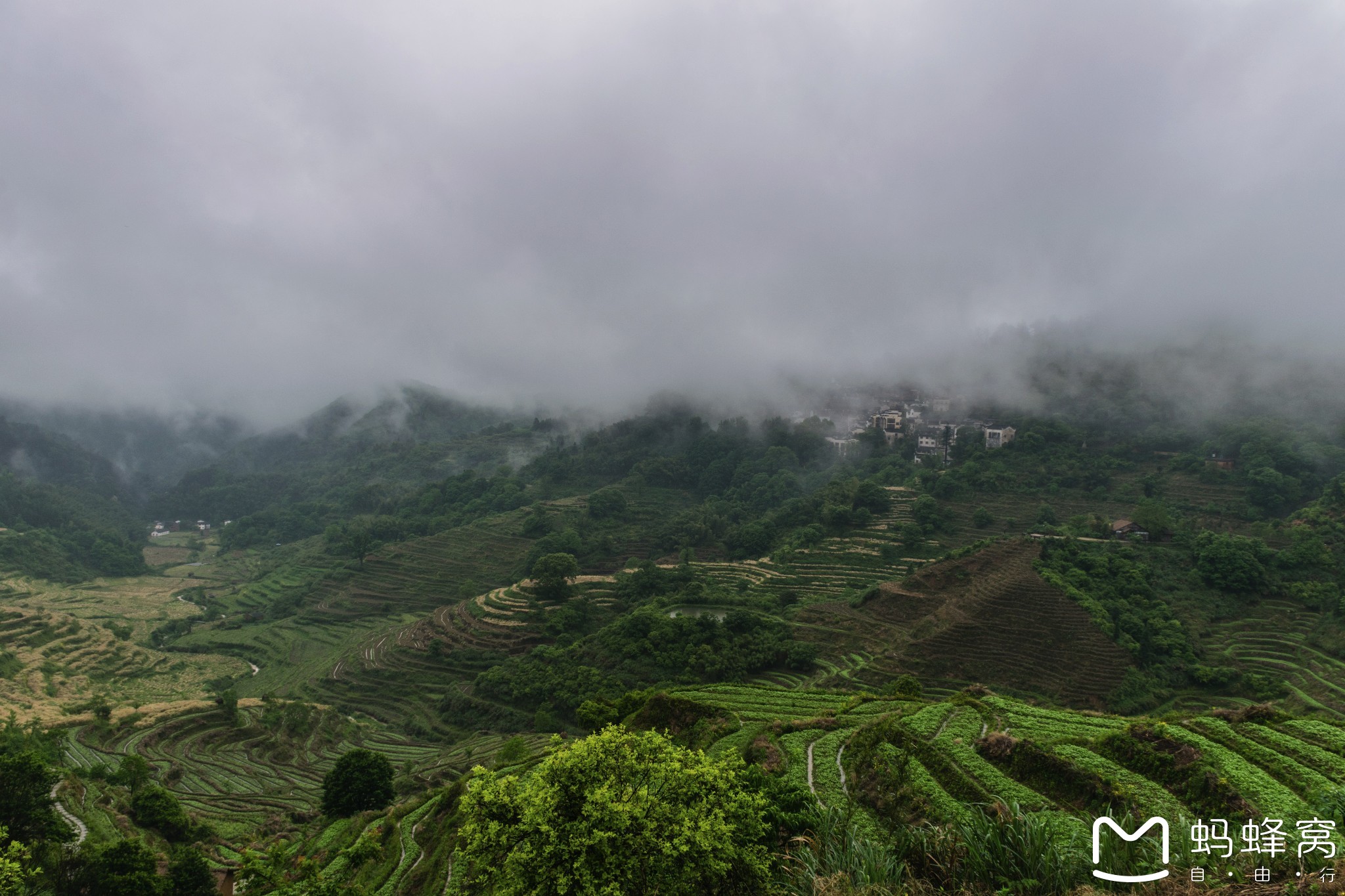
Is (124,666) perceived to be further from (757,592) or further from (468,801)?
(468,801)

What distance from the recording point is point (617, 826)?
10047 millimetres

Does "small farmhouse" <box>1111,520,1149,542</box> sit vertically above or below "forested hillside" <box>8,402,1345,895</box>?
above

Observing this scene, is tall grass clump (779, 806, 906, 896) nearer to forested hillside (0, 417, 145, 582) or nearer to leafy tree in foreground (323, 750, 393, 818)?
leafy tree in foreground (323, 750, 393, 818)

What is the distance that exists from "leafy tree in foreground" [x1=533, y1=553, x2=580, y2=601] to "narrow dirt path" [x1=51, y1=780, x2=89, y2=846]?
31.3m

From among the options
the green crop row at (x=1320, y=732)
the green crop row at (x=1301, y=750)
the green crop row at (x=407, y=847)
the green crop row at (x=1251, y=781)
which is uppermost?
the green crop row at (x=1320, y=732)

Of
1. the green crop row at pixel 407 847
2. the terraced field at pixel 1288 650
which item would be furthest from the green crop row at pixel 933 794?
the terraced field at pixel 1288 650

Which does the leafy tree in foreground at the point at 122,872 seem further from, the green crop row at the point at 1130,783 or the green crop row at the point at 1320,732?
the green crop row at the point at 1320,732

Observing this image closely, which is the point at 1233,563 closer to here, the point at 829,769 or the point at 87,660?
the point at 829,769

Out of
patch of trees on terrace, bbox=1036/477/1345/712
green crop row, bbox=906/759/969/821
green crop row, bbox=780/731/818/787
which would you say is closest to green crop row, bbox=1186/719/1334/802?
→ green crop row, bbox=906/759/969/821

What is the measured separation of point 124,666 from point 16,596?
90.4 ft

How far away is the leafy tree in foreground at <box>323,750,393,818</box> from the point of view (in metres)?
25.4

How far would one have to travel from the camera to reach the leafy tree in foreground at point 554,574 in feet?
171

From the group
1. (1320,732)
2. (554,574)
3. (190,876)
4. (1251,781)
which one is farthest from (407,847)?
(554,574)

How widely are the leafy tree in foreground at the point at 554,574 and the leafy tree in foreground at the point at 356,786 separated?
2604 centimetres
